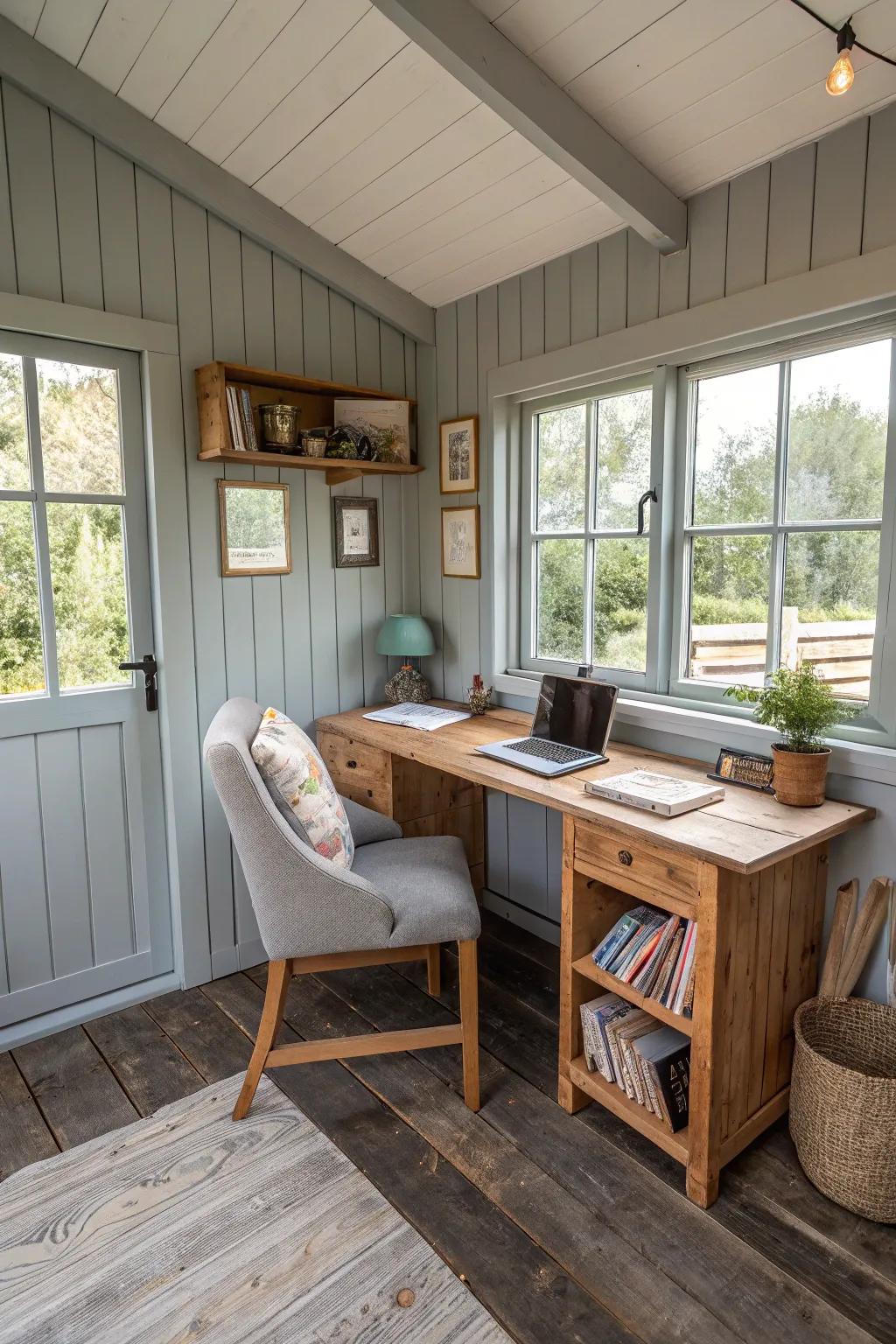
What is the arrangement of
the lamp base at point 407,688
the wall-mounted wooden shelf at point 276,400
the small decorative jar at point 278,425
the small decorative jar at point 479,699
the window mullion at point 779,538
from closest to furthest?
the window mullion at point 779,538 < the wall-mounted wooden shelf at point 276,400 < the small decorative jar at point 278,425 < the small decorative jar at point 479,699 < the lamp base at point 407,688

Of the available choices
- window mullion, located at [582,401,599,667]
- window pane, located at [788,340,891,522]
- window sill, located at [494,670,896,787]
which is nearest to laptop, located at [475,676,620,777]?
window sill, located at [494,670,896,787]

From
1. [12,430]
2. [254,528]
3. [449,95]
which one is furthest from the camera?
[254,528]

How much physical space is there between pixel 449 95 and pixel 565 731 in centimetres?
172

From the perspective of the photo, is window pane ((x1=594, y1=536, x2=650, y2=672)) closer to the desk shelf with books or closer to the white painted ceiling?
the desk shelf with books

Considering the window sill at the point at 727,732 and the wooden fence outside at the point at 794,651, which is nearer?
the window sill at the point at 727,732

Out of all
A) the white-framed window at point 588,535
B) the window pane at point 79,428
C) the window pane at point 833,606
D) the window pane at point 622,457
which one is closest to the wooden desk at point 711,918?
the window pane at point 833,606

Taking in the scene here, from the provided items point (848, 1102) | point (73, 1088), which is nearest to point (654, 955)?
point (848, 1102)

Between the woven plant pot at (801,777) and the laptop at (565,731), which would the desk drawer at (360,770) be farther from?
the woven plant pot at (801,777)

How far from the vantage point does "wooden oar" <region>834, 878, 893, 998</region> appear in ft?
6.13

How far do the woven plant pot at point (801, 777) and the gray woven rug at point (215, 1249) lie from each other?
1.23 meters

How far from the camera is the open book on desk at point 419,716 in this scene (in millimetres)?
2701

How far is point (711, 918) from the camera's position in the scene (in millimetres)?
1625

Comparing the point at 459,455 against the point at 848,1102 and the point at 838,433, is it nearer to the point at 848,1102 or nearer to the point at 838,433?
the point at 838,433

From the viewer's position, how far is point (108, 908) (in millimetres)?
2543
